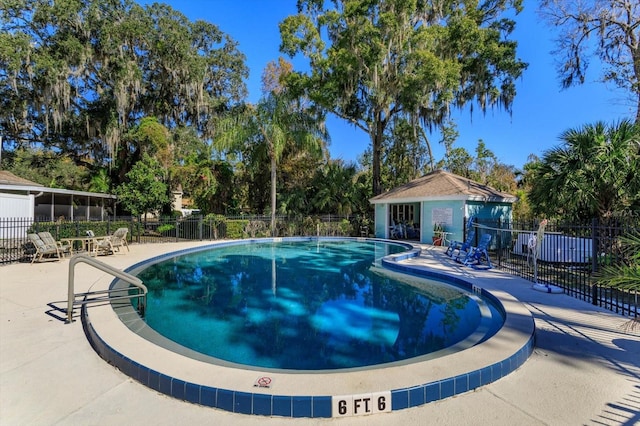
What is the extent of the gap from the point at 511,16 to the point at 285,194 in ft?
53.5

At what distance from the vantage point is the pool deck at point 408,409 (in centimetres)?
240

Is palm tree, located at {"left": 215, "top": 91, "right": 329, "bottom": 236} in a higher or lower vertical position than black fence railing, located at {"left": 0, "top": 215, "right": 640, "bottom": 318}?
higher

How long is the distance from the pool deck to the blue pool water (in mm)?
928

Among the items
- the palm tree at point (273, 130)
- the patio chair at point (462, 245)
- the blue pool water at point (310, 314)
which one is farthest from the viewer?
the palm tree at point (273, 130)

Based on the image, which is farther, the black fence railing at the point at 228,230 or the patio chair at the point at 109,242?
the patio chair at the point at 109,242

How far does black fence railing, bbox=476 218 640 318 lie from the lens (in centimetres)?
499

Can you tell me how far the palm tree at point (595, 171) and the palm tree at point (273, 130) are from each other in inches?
457

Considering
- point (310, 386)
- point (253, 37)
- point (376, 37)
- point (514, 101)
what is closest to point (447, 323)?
point (310, 386)

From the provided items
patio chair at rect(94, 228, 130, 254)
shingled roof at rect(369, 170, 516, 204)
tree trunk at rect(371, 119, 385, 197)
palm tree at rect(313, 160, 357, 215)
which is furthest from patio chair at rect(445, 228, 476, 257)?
patio chair at rect(94, 228, 130, 254)

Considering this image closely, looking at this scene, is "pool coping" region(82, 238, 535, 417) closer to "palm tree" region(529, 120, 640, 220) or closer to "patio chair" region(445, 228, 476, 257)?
"palm tree" region(529, 120, 640, 220)

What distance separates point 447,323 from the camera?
17.0 ft

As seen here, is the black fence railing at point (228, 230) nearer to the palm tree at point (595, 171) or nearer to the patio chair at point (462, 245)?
the patio chair at point (462, 245)

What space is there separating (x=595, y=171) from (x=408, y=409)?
7.74m

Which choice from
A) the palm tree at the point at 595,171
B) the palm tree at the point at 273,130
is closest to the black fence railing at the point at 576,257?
the palm tree at the point at 595,171
